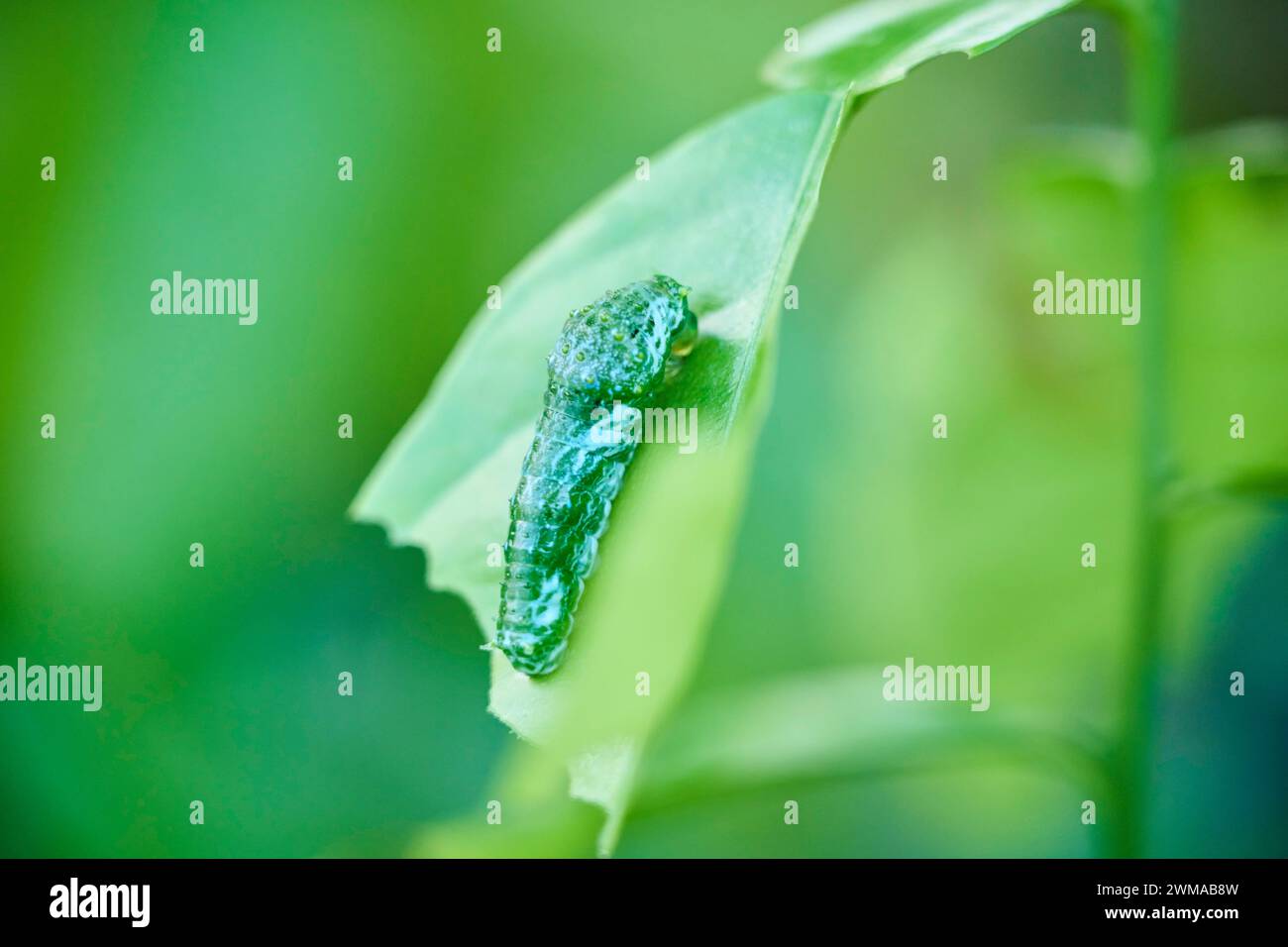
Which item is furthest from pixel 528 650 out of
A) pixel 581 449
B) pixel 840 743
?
pixel 840 743

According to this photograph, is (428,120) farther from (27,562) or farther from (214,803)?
(214,803)
